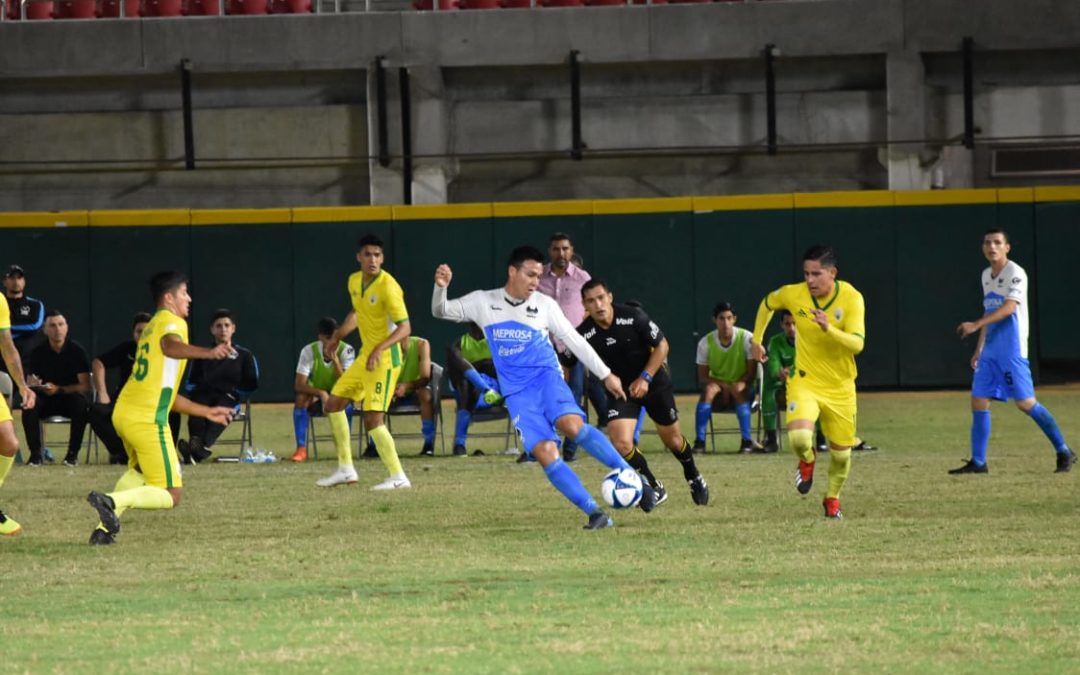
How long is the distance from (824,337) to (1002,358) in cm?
381

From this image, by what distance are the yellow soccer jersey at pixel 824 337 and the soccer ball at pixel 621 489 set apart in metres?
1.46

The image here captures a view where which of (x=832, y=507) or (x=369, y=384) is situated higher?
(x=369, y=384)

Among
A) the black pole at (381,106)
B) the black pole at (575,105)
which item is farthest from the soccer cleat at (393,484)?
the black pole at (575,105)

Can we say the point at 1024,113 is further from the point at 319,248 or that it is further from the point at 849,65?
the point at 319,248

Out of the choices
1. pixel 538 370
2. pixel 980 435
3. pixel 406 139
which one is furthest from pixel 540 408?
pixel 406 139

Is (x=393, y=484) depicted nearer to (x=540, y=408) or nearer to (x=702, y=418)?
(x=540, y=408)

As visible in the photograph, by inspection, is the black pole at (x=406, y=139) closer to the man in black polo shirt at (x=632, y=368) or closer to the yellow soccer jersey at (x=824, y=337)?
the man in black polo shirt at (x=632, y=368)

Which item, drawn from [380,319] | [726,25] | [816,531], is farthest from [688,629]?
[726,25]

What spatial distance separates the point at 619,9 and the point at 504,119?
2656mm

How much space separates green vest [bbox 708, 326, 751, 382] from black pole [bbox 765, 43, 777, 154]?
1070cm

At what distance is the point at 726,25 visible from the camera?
28203 mm

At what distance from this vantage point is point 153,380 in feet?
34.3

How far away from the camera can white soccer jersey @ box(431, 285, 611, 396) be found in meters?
11.2

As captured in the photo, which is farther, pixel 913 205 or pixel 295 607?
pixel 913 205
